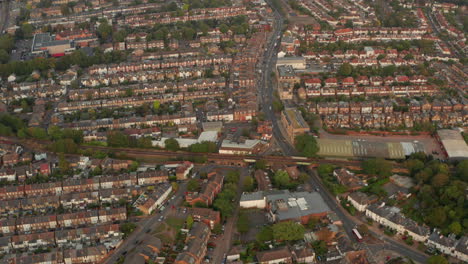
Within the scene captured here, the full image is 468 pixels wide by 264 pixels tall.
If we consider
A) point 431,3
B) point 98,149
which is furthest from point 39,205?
point 431,3

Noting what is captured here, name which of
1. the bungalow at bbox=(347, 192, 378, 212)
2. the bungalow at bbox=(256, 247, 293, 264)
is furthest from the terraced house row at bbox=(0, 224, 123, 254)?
the bungalow at bbox=(347, 192, 378, 212)

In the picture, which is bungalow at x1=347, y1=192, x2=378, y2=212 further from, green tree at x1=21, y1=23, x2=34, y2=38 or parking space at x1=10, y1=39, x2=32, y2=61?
green tree at x1=21, y1=23, x2=34, y2=38

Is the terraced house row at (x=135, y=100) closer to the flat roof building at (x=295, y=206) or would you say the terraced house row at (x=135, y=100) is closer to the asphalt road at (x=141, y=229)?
the asphalt road at (x=141, y=229)

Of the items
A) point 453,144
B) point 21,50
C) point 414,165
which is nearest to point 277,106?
point 414,165

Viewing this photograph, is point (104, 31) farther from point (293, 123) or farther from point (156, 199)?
point (156, 199)

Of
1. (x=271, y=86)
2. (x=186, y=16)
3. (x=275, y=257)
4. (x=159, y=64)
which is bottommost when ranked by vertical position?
(x=275, y=257)

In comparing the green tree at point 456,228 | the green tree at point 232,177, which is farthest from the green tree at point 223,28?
the green tree at point 456,228
